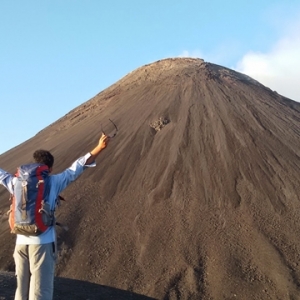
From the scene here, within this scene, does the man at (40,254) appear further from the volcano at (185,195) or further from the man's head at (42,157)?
the volcano at (185,195)

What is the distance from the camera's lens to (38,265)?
5445 mm

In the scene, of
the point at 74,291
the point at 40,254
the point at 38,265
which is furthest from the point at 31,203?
the point at 74,291

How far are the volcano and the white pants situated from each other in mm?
12979

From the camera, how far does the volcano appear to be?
22.5 meters

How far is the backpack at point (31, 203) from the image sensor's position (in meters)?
5.38

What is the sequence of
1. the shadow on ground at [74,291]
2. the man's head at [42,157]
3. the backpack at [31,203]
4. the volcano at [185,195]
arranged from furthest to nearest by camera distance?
the volcano at [185,195] < the shadow on ground at [74,291] < the man's head at [42,157] < the backpack at [31,203]

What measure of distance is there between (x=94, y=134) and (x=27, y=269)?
28.6 metres

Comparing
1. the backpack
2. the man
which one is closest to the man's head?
the man

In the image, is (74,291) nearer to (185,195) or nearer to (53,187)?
(53,187)

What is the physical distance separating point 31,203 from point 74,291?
5.35 meters

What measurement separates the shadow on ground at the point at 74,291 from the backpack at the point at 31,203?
382cm

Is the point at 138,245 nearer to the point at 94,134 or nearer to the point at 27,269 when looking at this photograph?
the point at 94,134

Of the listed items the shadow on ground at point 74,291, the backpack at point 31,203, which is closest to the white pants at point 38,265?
the backpack at point 31,203

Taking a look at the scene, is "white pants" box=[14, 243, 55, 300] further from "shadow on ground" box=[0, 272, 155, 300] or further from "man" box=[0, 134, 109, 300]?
"shadow on ground" box=[0, 272, 155, 300]
